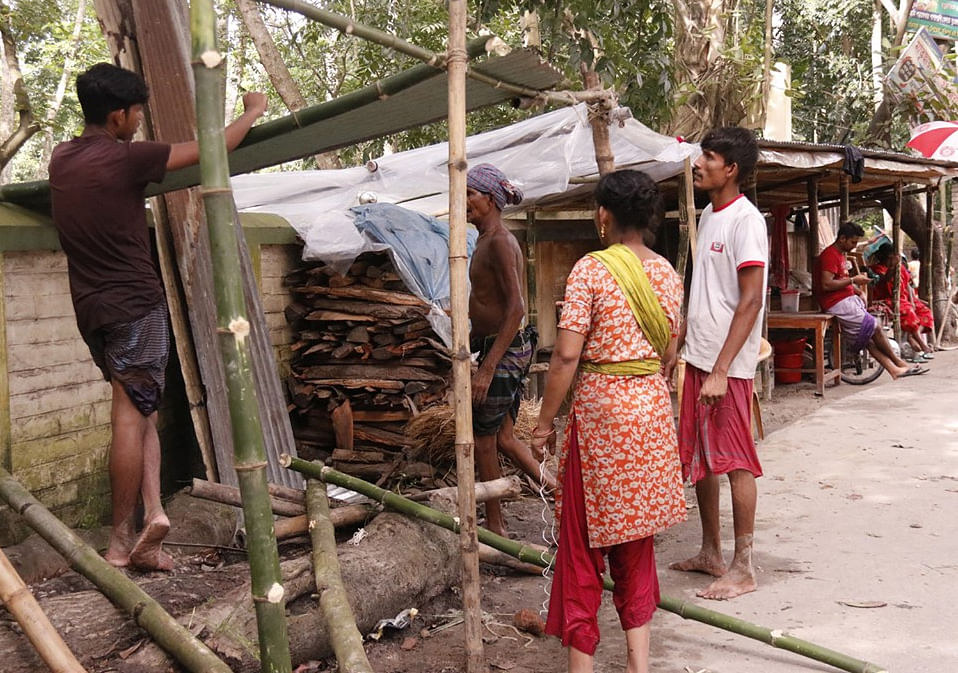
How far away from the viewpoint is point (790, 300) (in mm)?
10602

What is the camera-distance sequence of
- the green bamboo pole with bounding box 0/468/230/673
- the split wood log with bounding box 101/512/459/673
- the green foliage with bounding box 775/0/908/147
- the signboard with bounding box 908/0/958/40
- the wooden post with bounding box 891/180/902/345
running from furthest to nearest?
the green foliage with bounding box 775/0/908/147 < the signboard with bounding box 908/0/958/40 < the wooden post with bounding box 891/180/902/345 < the split wood log with bounding box 101/512/459/673 < the green bamboo pole with bounding box 0/468/230/673

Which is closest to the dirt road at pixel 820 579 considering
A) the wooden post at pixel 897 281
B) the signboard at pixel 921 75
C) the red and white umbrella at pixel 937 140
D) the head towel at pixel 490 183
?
the head towel at pixel 490 183

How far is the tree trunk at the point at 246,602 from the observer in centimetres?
282

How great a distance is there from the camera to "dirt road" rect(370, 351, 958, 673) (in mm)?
3363

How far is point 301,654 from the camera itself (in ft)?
10.4

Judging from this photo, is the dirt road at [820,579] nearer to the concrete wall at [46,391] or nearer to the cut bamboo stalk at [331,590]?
the cut bamboo stalk at [331,590]

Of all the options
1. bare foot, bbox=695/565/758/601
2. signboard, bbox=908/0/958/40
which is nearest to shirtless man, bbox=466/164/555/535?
bare foot, bbox=695/565/758/601

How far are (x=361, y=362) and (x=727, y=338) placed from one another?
10.4ft

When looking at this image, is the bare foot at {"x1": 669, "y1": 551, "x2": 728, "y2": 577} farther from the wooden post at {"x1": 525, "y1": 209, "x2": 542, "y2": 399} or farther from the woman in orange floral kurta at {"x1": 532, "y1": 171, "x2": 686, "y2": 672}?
the wooden post at {"x1": 525, "y1": 209, "x2": 542, "y2": 399}

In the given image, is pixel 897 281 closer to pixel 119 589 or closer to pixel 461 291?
pixel 461 291

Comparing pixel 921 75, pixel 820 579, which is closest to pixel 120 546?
pixel 820 579

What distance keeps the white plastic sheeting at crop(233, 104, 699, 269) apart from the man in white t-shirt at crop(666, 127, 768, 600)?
3.04m

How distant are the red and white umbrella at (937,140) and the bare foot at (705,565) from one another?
9.50 m

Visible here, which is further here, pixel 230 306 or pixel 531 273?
pixel 531 273
